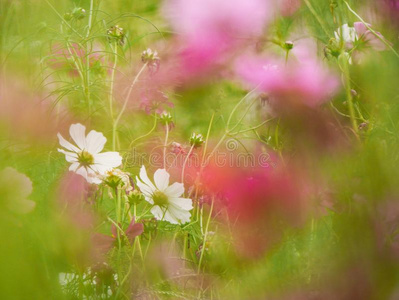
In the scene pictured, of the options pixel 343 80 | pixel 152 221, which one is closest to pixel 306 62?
pixel 343 80

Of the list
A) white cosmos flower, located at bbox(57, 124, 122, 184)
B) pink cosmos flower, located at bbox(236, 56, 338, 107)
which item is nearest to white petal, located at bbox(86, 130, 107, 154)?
white cosmos flower, located at bbox(57, 124, 122, 184)

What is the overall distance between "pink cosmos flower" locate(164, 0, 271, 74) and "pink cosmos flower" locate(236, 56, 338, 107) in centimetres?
→ 2

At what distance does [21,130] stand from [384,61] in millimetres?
240

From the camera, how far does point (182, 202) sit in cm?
38

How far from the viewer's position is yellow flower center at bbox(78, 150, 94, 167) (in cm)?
37

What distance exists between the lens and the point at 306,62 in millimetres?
426

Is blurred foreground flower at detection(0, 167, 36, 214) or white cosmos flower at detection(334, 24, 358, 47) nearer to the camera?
blurred foreground flower at detection(0, 167, 36, 214)

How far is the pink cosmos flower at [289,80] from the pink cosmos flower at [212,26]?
0.02m

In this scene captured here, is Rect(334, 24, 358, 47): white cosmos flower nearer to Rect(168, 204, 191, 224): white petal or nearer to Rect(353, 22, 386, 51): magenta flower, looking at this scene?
Rect(353, 22, 386, 51): magenta flower

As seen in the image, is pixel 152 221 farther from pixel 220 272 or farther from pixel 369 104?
pixel 369 104

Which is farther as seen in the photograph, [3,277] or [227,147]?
[227,147]

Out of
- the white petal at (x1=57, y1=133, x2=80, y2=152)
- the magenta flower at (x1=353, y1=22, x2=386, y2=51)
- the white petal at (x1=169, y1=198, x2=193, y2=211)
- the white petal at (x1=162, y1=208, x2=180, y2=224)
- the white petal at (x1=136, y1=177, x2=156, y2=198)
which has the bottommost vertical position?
Result: the white petal at (x1=162, y1=208, x2=180, y2=224)

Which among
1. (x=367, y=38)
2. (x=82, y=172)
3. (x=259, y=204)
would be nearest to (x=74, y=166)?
(x=82, y=172)

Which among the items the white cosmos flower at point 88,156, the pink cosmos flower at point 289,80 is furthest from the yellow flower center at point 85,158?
the pink cosmos flower at point 289,80
